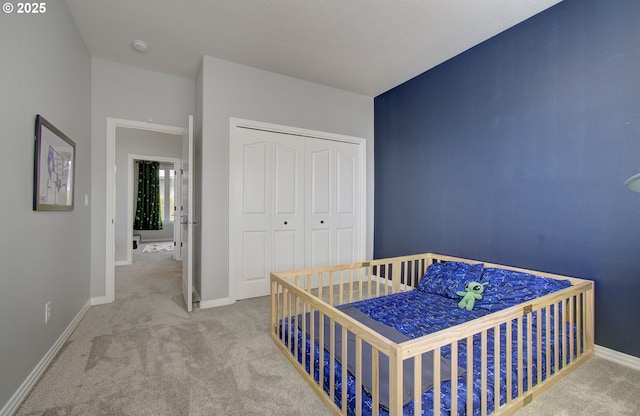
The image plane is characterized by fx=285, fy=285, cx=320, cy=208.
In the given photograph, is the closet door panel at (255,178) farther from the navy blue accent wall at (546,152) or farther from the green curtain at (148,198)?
the green curtain at (148,198)

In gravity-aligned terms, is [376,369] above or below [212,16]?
below

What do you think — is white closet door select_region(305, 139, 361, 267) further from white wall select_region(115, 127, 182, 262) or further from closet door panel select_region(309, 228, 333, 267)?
white wall select_region(115, 127, 182, 262)

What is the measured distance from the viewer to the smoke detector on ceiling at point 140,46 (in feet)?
8.53

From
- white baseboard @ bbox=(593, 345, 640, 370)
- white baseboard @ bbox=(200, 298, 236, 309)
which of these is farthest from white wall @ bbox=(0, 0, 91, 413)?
white baseboard @ bbox=(593, 345, 640, 370)

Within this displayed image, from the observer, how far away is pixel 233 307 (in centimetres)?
285

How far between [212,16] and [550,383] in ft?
11.1

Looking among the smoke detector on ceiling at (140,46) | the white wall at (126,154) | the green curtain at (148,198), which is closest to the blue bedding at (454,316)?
the smoke detector on ceiling at (140,46)

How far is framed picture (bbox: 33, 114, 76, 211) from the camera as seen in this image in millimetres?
1642

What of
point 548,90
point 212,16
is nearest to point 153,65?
point 212,16

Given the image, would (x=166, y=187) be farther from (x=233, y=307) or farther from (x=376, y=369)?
(x=376, y=369)

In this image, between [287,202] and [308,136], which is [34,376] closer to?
[287,202]

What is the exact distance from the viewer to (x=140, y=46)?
104 inches

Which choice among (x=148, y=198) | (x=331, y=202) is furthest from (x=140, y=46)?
(x=148, y=198)

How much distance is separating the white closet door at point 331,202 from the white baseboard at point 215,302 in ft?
3.29
